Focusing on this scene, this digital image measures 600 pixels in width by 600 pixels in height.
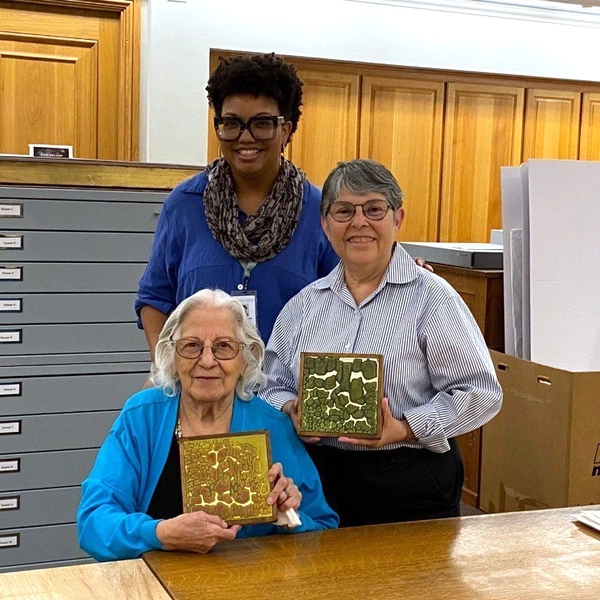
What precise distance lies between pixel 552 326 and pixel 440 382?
909mm

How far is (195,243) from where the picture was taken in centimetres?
207


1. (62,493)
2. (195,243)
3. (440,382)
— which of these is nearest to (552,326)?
(440,382)

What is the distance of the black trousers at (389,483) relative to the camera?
173 cm

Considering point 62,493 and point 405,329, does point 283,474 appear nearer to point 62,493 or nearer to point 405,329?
point 405,329

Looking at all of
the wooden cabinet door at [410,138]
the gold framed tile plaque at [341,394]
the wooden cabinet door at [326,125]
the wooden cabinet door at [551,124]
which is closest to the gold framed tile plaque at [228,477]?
the gold framed tile plaque at [341,394]

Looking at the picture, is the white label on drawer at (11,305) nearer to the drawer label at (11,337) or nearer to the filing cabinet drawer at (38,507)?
the drawer label at (11,337)

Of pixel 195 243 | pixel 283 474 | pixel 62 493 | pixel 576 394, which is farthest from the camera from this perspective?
pixel 62 493

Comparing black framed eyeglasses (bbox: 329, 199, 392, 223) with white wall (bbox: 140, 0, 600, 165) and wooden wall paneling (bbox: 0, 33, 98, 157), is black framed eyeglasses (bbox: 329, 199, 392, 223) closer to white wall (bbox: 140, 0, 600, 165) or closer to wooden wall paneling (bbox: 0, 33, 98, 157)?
white wall (bbox: 140, 0, 600, 165)

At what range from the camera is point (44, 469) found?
2.88m

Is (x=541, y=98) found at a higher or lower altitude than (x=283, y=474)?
higher

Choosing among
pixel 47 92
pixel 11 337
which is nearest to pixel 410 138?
pixel 47 92

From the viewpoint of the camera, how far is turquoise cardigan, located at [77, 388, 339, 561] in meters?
1.48

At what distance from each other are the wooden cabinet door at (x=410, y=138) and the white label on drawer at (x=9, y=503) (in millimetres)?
2773

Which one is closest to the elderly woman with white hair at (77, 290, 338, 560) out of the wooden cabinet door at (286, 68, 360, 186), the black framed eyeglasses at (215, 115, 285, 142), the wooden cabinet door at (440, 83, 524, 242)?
the black framed eyeglasses at (215, 115, 285, 142)
